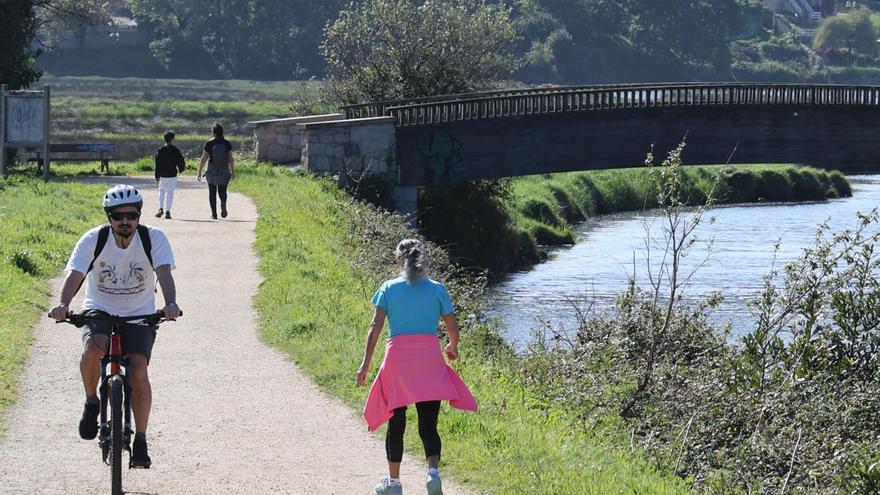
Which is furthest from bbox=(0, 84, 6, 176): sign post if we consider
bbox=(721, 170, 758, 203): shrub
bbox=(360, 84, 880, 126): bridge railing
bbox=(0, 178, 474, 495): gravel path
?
bbox=(721, 170, 758, 203): shrub

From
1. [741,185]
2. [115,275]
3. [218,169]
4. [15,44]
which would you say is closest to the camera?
[115,275]

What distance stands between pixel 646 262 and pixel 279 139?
1037 cm

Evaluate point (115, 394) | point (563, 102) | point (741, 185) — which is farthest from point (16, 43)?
point (741, 185)

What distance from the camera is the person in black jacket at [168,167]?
2419cm

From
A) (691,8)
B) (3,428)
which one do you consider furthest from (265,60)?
(3,428)

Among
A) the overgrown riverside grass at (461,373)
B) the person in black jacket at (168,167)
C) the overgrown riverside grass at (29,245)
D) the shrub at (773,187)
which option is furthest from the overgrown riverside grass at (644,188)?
the overgrown riverside grass at (461,373)

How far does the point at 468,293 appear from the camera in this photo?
70.1 ft

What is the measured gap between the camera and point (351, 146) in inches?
1390

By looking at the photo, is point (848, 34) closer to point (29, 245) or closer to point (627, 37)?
point (627, 37)

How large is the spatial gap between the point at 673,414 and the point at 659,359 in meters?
2.13

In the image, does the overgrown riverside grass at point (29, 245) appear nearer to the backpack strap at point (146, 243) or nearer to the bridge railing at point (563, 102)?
the backpack strap at point (146, 243)

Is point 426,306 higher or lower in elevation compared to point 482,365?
higher

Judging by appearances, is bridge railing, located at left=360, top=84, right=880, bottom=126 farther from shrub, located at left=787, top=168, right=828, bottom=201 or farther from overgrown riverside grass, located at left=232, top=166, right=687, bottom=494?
shrub, located at left=787, top=168, right=828, bottom=201

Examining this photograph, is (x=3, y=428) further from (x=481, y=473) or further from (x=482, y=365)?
(x=482, y=365)
